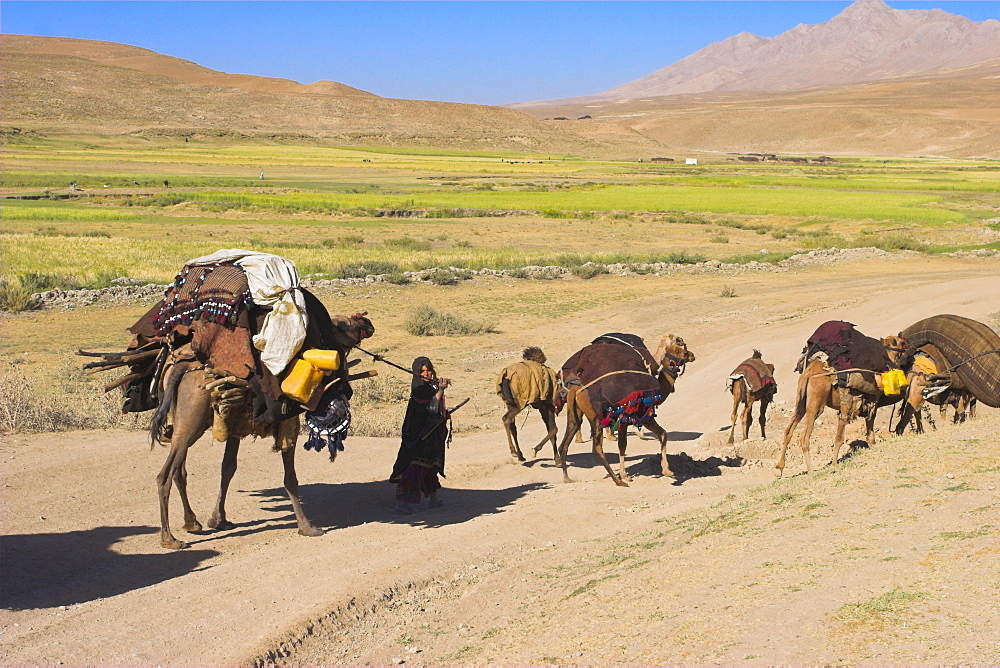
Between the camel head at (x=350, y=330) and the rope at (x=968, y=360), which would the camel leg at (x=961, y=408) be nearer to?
the rope at (x=968, y=360)

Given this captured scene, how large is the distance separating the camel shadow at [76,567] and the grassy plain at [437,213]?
78.7 ft

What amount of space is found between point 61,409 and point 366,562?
7.85 meters

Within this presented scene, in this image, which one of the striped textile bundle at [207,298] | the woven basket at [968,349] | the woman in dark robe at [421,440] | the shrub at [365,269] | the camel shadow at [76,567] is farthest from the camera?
the shrub at [365,269]

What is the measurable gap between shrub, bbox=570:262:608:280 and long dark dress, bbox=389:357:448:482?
2438 centimetres

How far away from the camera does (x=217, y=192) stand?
70125 millimetres

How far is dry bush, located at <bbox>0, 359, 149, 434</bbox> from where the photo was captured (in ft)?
44.1

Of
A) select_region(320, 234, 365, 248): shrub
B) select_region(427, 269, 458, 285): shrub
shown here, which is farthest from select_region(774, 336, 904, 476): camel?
select_region(320, 234, 365, 248): shrub

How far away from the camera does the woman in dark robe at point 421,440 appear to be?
36.5ft

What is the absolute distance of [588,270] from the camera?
35531 millimetres

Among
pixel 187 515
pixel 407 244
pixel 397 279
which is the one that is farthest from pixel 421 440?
pixel 407 244

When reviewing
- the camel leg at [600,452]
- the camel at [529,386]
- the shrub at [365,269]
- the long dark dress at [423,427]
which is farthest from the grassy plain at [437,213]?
the long dark dress at [423,427]

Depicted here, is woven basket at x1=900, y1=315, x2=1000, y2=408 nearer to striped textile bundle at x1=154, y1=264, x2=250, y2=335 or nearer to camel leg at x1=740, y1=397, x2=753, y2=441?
camel leg at x1=740, y1=397, x2=753, y2=441

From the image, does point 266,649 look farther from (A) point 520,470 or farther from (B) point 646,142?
(B) point 646,142

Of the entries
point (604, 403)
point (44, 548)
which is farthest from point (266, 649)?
point (604, 403)
